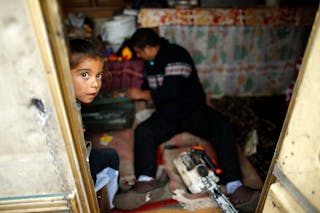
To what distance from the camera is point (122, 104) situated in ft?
9.11

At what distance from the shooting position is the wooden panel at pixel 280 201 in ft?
3.08

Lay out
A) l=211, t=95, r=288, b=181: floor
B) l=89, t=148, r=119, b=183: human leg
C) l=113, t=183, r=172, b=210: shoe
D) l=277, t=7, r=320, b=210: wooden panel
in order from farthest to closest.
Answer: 1. l=211, t=95, r=288, b=181: floor
2. l=113, t=183, r=172, b=210: shoe
3. l=89, t=148, r=119, b=183: human leg
4. l=277, t=7, r=320, b=210: wooden panel

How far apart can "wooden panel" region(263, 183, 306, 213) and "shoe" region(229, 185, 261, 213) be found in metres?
0.75

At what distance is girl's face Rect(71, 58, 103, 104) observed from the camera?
1.52m

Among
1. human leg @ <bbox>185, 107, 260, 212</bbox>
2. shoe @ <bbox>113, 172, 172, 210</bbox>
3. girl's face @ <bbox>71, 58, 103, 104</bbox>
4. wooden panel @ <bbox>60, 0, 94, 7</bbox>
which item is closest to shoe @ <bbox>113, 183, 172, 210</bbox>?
shoe @ <bbox>113, 172, 172, 210</bbox>

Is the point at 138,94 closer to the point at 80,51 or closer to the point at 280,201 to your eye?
the point at 80,51

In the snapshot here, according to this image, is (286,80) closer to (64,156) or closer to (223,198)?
(223,198)

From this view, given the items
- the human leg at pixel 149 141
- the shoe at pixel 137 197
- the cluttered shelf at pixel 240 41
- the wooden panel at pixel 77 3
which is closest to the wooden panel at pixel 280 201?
the shoe at pixel 137 197

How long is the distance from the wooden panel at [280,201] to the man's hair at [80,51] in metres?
1.26

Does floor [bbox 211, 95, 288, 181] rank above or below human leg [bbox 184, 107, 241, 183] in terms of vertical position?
below

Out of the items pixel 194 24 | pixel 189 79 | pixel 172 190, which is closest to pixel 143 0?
pixel 194 24

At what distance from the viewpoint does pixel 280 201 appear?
1.00 metres

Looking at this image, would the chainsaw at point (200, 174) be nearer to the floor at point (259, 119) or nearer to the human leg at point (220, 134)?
the human leg at point (220, 134)

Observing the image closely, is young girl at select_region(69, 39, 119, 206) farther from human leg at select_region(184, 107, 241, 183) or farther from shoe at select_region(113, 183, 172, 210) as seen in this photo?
human leg at select_region(184, 107, 241, 183)
